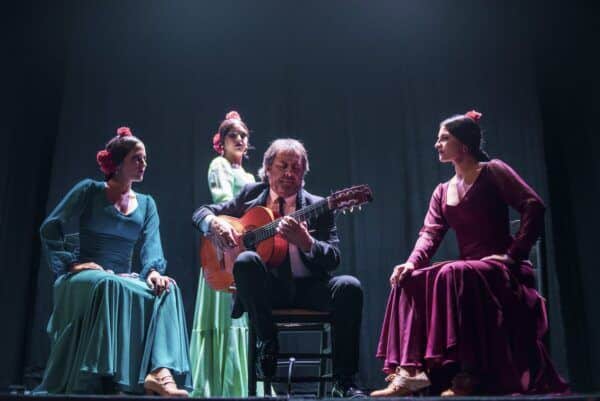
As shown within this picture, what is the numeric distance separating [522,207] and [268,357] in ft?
4.44

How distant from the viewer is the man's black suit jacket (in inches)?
128

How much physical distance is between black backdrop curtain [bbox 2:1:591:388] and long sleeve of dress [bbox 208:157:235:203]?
29.3 inches

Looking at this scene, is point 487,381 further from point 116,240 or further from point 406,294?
point 116,240

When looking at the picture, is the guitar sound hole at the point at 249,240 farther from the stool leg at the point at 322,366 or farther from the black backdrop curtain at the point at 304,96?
the black backdrop curtain at the point at 304,96

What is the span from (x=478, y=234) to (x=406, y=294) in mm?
479

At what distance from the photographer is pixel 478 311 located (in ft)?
8.88

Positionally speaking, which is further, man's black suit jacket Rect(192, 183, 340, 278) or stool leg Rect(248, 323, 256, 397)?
man's black suit jacket Rect(192, 183, 340, 278)

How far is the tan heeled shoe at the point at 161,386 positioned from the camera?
3000 mm

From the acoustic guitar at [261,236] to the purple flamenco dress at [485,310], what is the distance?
46 centimetres

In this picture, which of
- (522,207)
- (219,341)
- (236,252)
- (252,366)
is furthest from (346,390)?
(219,341)

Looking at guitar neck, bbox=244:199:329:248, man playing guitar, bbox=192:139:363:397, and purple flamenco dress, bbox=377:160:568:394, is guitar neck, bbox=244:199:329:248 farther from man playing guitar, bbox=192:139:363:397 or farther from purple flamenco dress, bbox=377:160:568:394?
purple flamenco dress, bbox=377:160:568:394

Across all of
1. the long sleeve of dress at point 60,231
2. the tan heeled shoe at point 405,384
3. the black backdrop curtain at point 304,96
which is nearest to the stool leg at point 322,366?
the tan heeled shoe at point 405,384

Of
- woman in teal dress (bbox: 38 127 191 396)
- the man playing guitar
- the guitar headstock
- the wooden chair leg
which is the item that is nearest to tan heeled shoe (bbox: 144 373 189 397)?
A: woman in teal dress (bbox: 38 127 191 396)

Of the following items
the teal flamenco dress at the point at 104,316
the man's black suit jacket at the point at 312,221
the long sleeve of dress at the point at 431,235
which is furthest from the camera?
the man's black suit jacket at the point at 312,221
